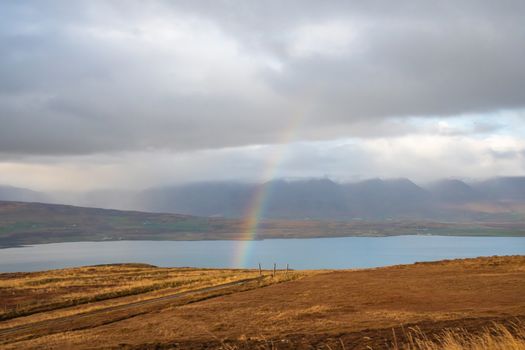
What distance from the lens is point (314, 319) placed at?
2409 centimetres

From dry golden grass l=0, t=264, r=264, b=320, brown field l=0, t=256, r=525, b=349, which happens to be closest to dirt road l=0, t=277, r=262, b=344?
brown field l=0, t=256, r=525, b=349

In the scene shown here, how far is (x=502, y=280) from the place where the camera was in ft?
122

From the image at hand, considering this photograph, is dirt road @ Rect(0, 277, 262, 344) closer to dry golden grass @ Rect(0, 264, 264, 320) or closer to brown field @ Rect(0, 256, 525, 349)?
brown field @ Rect(0, 256, 525, 349)

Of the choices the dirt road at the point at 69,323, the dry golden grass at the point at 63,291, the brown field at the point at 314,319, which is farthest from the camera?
the dry golden grass at the point at 63,291

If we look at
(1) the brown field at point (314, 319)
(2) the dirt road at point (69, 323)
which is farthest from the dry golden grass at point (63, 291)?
(2) the dirt road at point (69, 323)

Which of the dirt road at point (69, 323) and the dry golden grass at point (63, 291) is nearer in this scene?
the dirt road at point (69, 323)

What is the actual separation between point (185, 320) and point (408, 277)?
25694 mm

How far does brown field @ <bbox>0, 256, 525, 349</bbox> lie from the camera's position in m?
17.4

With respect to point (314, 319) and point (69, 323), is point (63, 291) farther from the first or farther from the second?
point (314, 319)

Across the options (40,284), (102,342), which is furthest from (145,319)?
(40,284)

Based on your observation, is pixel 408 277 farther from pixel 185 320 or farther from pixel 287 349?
pixel 287 349

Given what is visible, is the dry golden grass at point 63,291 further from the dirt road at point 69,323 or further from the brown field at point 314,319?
the dirt road at point 69,323

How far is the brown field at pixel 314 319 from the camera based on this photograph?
17.4 meters

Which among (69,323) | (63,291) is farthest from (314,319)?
(63,291)
